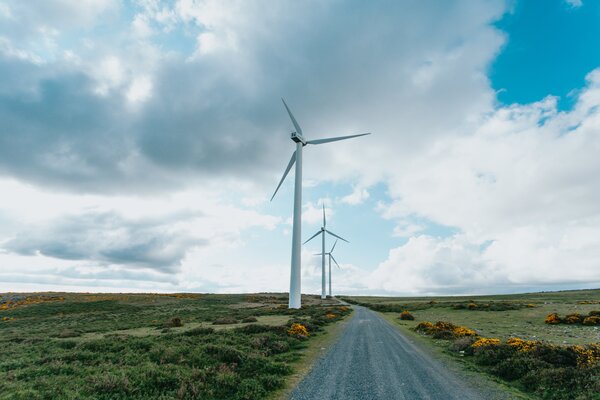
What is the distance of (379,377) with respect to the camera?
1509cm

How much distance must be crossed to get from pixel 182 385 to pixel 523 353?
17.2m

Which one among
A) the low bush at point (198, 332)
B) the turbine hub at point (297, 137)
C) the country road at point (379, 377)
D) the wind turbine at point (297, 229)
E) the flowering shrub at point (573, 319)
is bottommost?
the low bush at point (198, 332)

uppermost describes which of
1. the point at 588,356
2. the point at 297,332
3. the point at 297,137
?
the point at 297,137

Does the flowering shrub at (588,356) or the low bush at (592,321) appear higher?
the flowering shrub at (588,356)

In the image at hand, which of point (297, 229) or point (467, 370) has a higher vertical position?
point (297, 229)

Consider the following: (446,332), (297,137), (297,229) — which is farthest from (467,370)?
(297,137)

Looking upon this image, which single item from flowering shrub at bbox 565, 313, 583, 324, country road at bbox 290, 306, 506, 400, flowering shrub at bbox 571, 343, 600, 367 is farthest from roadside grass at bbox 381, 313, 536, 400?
flowering shrub at bbox 565, 313, 583, 324

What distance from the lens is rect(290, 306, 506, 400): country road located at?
1274cm

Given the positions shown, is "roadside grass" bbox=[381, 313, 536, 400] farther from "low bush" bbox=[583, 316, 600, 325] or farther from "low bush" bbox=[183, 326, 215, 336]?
"low bush" bbox=[583, 316, 600, 325]

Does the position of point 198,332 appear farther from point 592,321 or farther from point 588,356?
point 592,321

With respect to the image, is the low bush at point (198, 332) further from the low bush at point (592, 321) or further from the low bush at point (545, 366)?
the low bush at point (592, 321)

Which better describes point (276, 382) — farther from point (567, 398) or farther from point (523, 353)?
point (523, 353)

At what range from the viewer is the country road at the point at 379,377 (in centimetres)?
1274

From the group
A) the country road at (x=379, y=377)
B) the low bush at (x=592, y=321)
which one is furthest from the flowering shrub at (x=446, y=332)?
the low bush at (x=592, y=321)
